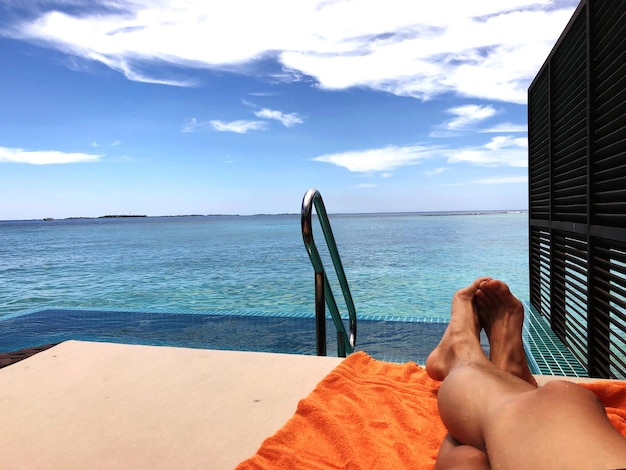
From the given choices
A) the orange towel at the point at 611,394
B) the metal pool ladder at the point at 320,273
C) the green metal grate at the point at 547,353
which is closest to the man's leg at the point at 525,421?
the orange towel at the point at 611,394

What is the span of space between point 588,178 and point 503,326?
57.8 inches

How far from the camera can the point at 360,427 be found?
113 cm

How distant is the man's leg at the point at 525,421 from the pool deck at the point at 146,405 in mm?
503

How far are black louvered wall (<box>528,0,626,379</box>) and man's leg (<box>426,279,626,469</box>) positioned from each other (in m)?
1.45

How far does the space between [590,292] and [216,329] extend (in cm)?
307

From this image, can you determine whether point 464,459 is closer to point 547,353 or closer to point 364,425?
point 364,425

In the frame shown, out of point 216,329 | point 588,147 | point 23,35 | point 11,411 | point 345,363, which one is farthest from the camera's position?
point 23,35

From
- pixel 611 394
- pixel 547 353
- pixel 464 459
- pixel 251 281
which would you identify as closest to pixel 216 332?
pixel 547 353

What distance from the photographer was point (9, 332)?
4.48 meters

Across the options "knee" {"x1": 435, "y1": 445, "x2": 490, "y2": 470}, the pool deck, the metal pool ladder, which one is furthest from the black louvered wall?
"knee" {"x1": 435, "y1": 445, "x2": 490, "y2": 470}

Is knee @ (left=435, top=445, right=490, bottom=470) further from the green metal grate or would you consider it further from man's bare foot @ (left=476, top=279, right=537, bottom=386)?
the green metal grate

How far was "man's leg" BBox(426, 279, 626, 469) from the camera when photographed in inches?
23.5

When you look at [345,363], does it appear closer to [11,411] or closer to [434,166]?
[11,411]

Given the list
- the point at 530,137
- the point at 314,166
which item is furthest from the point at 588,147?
the point at 314,166
